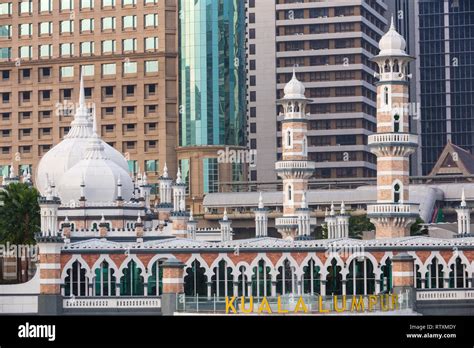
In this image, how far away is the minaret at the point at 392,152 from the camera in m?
85.1

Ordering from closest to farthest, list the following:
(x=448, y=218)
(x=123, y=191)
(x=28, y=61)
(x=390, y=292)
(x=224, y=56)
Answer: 1. (x=390, y=292)
2. (x=123, y=191)
3. (x=448, y=218)
4. (x=224, y=56)
5. (x=28, y=61)

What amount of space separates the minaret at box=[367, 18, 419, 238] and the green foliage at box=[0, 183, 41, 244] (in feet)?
73.6

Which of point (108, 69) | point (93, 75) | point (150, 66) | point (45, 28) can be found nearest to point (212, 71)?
point (150, 66)

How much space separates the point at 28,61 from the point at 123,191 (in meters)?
70.7

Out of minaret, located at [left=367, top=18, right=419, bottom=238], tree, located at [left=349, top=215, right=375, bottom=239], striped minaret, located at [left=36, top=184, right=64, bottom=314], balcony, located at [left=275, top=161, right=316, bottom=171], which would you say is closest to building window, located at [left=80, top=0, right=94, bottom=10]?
tree, located at [left=349, top=215, right=375, bottom=239]

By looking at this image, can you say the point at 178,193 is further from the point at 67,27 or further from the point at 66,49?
the point at 67,27

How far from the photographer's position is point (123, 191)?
325ft

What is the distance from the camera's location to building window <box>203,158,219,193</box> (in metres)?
154

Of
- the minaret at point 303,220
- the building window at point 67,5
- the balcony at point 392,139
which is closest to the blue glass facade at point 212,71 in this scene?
the building window at point 67,5

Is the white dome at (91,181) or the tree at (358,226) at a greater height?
the white dome at (91,181)

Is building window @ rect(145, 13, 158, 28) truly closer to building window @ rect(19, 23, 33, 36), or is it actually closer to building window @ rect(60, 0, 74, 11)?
building window @ rect(60, 0, 74, 11)

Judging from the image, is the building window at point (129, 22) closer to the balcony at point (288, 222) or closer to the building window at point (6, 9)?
the building window at point (6, 9)
